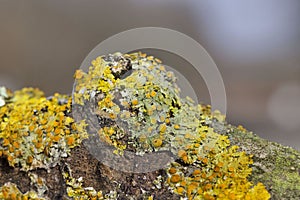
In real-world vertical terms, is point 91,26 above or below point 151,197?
above

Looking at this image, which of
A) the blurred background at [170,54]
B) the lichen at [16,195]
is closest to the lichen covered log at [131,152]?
the lichen at [16,195]

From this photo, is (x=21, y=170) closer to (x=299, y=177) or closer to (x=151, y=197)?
(x=151, y=197)

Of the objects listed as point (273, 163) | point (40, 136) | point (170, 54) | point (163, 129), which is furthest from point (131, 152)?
point (170, 54)

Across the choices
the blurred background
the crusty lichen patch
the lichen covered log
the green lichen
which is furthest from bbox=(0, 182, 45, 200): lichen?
the blurred background

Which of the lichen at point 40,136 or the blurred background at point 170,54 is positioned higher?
the blurred background at point 170,54

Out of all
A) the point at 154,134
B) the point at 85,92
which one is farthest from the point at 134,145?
the point at 85,92

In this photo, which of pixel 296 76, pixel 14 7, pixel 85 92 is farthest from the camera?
pixel 14 7

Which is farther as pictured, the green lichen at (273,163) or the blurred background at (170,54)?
the blurred background at (170,54)

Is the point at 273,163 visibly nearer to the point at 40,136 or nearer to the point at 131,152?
the point at 131,152

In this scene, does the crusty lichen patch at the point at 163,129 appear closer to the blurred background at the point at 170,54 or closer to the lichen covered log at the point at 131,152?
the lichen covered log at the point at 131,152
